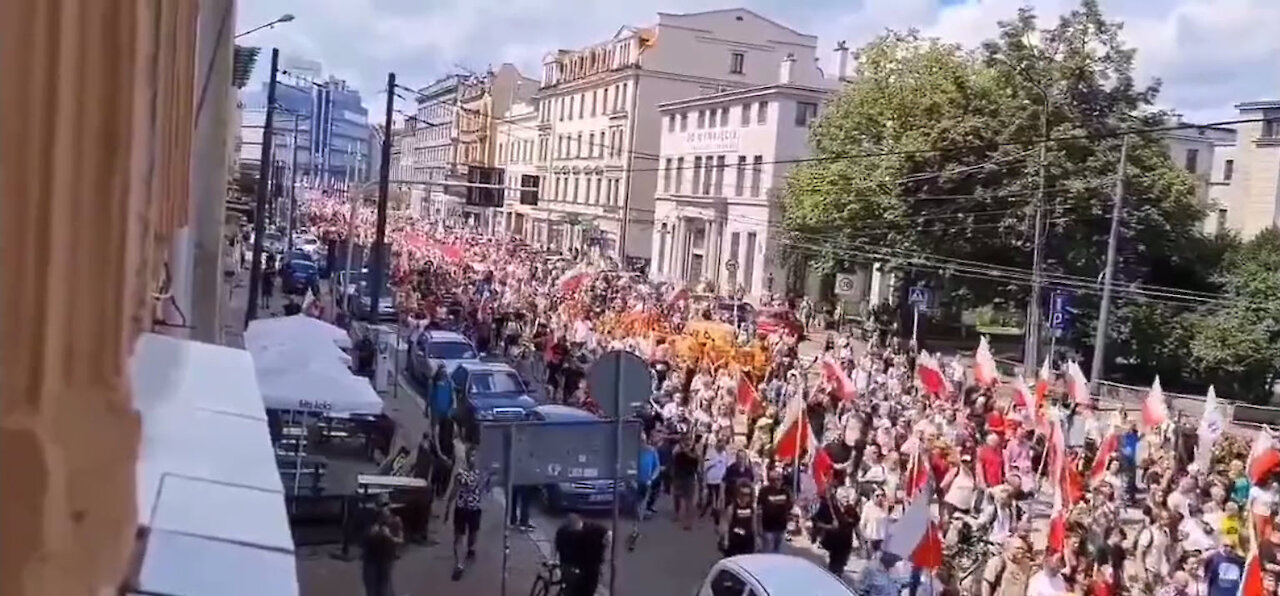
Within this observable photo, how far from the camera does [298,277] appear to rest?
40406mm

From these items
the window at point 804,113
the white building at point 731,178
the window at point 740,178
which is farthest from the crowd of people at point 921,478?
the window at point 740,178

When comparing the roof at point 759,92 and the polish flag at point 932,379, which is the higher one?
the roof at point 759,92

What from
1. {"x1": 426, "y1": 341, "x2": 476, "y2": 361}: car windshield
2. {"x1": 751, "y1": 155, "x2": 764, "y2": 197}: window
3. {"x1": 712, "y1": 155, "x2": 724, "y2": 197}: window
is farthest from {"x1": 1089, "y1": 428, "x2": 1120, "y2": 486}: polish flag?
{"x1": 712, "y1": 155, "x2": 724, "y2": 197}: window

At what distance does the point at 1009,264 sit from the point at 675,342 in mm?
18044

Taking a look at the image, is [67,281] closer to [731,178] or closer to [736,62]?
[731,178]

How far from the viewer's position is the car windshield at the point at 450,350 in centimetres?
2375

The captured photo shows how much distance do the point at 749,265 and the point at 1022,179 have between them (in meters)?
18.0

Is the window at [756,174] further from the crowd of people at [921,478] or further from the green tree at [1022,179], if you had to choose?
the crowd of people at [921,478]

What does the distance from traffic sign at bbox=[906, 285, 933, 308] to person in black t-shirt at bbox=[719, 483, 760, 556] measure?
26.0m

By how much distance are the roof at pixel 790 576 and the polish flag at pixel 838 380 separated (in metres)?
9.44

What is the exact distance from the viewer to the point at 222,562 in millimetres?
3016

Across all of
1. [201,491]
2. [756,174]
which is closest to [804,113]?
[756,174]

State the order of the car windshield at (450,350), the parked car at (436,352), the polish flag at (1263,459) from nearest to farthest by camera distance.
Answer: the polish flag at (1263,459) < the parked car at (436,352) < the car windshield at (450,350)

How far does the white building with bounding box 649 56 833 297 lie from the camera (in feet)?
169
